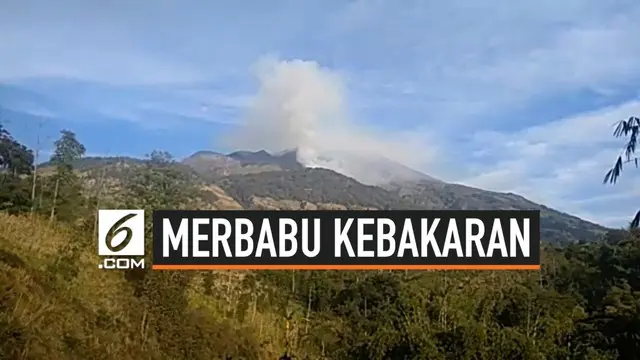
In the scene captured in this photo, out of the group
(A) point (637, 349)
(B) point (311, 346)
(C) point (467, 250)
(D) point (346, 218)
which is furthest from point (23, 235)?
(A) point (637, 349)

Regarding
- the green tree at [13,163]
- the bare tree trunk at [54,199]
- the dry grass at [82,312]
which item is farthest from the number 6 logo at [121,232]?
the green tree at [13,163]

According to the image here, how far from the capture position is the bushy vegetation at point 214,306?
60.1 ft

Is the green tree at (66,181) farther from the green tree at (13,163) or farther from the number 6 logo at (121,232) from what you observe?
the number 6 logo at (121,232)

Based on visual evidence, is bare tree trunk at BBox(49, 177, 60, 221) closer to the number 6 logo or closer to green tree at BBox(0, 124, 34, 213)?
green tree at BBox(0, 124, 34, 213)

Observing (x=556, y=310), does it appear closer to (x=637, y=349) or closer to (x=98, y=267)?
(x=637, y=349)

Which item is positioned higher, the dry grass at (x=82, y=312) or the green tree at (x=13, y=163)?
the green tree at (x=13, y=163)

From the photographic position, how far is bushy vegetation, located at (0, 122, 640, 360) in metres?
18.3

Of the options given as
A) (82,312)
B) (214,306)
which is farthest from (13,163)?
(82,312)

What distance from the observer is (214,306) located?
34406mm

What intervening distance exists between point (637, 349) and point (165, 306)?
52.1 ft

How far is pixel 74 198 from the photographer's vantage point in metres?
30.5

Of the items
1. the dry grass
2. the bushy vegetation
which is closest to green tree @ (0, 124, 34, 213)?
the bushy vegetation

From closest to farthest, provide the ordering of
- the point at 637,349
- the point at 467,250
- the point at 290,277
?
1. the point at 467,250
2. the point at 637,349
3. the point at 290,277

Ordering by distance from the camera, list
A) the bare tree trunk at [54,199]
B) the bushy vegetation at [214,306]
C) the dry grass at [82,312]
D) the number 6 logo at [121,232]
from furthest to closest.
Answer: the bare tree trunk at [54,199]
the number 6 logo at [121,232]
the bushy vegetation at [214,306]
the dry grass at [82,312]
